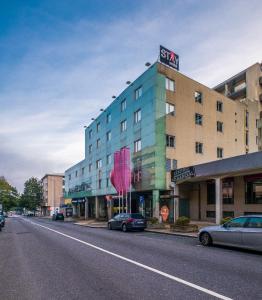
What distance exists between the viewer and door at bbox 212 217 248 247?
12539mm

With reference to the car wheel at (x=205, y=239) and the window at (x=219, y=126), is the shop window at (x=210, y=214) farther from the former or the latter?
the car wheel at (x=205, y=239)

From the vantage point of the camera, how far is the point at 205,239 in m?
14.2

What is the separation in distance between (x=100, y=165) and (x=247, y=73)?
27.8 metres

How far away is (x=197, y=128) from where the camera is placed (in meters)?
37.8

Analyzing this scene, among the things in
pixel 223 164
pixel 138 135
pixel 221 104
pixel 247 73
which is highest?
pixel 247 73

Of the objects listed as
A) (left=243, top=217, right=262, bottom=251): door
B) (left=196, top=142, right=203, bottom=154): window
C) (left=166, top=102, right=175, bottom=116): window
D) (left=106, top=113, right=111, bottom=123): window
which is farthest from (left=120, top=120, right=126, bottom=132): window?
(left=243, top=217, right=262, bottom=251): door

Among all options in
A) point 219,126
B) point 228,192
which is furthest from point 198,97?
point 228,192

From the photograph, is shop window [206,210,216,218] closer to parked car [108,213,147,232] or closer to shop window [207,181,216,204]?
shop window [207,181,216,204]

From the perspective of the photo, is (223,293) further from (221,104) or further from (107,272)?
(221,104)

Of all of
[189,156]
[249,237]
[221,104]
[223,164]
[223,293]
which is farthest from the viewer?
[221,104]

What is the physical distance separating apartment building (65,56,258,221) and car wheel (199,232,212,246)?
45.6 feet

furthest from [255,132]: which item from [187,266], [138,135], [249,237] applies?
[187,266]

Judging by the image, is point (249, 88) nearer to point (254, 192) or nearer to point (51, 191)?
point (254, 192)

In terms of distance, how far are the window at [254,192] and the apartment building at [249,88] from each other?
898 inches
